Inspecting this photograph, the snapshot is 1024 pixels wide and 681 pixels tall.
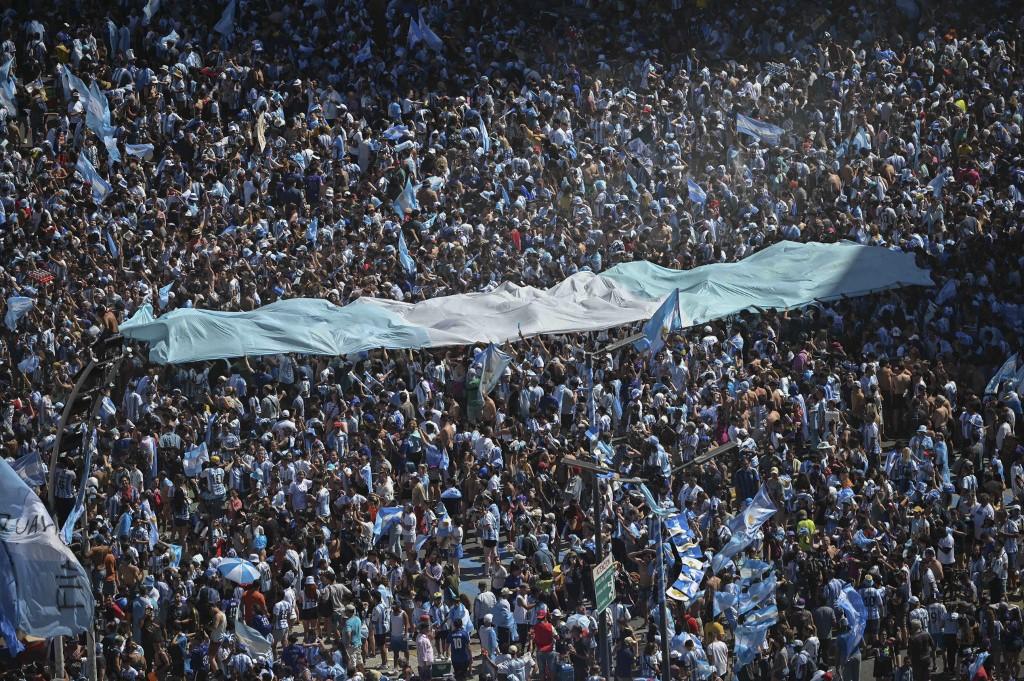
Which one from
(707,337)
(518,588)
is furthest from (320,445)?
(707,337)

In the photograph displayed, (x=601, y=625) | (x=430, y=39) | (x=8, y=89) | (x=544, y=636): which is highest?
(x=430, y=39)

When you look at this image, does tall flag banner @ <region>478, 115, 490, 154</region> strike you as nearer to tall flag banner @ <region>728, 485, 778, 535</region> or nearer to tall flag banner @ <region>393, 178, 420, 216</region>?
tall flag banner @ <region>393, 178, 420, 216</region>

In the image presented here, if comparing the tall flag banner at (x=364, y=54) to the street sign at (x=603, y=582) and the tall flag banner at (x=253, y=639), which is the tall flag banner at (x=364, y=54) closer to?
the tall flag banner at (x=253, y=639)

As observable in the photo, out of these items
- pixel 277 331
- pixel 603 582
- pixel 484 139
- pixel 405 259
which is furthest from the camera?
pixel 484 139

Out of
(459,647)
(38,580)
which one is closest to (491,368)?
(459,647)

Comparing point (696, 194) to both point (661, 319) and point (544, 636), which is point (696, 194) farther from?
point (544, 636)

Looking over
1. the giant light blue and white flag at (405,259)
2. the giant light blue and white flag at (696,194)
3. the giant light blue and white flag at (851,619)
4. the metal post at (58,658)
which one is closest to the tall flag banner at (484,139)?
the giant light blue and white flag at (696,194)

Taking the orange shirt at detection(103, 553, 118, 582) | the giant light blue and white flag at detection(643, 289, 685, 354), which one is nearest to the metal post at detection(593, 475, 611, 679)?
the giant light blue and white flag at detection(643, 289, 685, 354)
